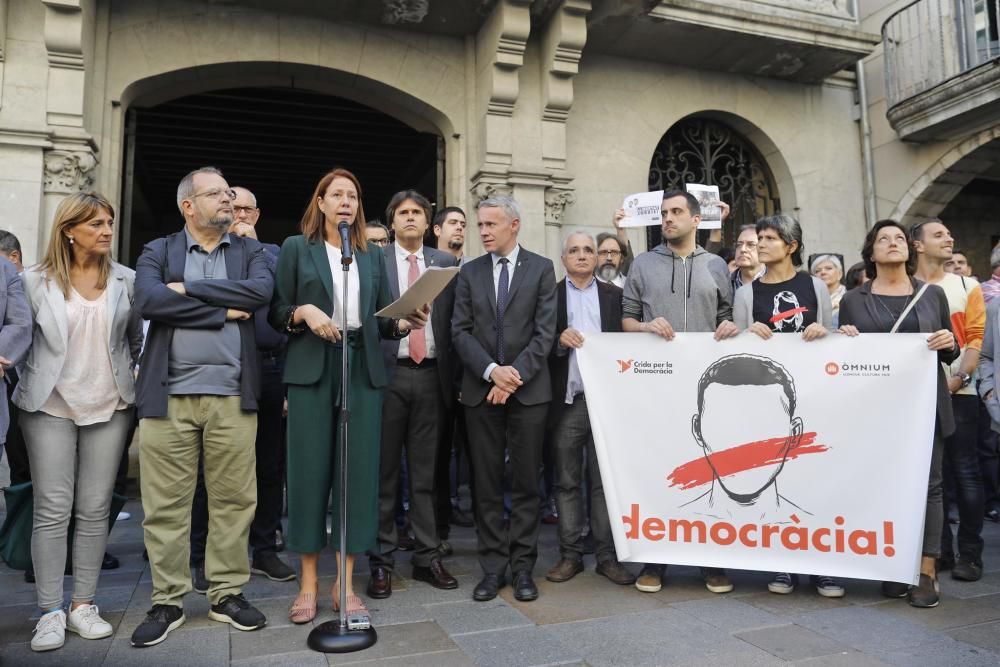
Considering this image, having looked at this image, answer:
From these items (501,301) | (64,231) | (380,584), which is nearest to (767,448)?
(501,301)

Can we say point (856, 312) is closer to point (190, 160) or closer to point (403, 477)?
point (403, 477)

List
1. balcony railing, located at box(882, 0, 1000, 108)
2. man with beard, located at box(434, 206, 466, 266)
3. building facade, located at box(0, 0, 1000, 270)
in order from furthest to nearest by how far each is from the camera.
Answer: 1. balcony railing, located at box(882, 0, 1000, 108)
2. building facade, located at box(0, 0, 1000, 270)
3. man with beard, located at box(434, 206, 466, 266)

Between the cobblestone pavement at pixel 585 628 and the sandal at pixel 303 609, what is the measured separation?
5 centimetres

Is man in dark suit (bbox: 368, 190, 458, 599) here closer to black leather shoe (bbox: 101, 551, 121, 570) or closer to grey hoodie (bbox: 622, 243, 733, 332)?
grey hoodie (bbox: 622, 243, 733, 332)

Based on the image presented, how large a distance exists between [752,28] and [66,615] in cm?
853

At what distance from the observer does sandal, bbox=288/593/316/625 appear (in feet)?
11.4

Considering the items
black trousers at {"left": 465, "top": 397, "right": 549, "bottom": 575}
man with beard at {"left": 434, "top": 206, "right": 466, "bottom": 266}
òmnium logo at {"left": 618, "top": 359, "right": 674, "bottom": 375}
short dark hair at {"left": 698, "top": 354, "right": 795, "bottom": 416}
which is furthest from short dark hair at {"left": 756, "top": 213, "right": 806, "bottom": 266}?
man with beard at {"left": 434, "top": 206, "right": 466, "bottom": 266}

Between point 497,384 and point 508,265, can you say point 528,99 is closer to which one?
point 508,265

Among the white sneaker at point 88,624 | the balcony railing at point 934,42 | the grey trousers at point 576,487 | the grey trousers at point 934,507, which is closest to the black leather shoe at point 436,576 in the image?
the grey trousers at point 576,487

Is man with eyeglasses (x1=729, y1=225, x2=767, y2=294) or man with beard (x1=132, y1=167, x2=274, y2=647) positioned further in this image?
man with eyeglasses (x1=729, y1=225, x2=767, y2=294)

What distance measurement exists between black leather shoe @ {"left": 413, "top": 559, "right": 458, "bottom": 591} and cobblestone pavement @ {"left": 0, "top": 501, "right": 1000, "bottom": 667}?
6 centimetres

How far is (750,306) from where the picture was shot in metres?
Result: 4.23

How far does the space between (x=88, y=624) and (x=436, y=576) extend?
1.64m

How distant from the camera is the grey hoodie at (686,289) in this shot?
4.26 meters
